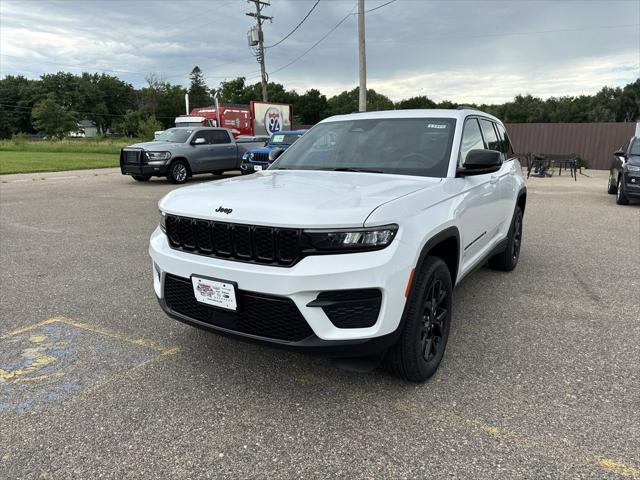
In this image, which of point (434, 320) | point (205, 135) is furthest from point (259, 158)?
point (434, 320)

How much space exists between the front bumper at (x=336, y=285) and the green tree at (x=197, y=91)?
116m

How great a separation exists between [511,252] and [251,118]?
21367 mm

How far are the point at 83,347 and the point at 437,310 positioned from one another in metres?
2.60

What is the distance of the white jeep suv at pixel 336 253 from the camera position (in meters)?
2.41

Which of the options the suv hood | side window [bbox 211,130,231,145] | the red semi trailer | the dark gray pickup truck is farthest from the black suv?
the red semi trailer

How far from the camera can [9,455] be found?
92.4 inches

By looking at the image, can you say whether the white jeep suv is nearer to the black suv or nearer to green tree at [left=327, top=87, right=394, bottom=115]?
the black suv

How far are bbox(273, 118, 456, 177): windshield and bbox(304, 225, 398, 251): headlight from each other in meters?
1.18

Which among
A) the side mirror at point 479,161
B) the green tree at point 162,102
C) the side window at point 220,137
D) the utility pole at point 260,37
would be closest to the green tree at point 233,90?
the green tree at point 162,102

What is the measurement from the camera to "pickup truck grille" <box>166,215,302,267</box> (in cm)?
247

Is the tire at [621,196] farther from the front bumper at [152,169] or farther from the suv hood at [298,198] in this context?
the front bumper at [152,169]

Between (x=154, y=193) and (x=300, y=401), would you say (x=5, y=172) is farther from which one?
(x=300, y=401)

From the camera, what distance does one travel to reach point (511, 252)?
213 inches

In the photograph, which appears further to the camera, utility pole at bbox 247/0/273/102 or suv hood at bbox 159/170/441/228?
utility pole at bbox 247/0/273/102
